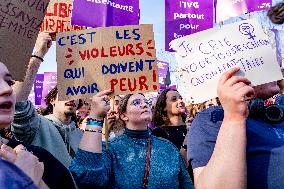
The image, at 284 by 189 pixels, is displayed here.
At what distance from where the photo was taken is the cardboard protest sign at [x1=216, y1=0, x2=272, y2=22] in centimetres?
747

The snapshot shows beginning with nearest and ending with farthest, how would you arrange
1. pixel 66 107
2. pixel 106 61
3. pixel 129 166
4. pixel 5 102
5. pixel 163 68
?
pixel 5 102, pixel 129 166, pixel 106 61, pixel 66 107, pixel 163 68

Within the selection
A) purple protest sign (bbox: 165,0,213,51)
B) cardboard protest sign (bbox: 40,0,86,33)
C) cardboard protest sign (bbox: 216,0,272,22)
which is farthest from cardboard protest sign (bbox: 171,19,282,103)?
cardboard protest sign (bbox: 216,0,272,22)

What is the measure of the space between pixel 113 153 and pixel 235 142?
1.82m

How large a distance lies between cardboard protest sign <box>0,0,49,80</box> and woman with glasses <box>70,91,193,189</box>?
0.69 m

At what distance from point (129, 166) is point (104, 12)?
2.63 metres

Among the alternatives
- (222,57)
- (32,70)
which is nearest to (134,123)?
(32,70)

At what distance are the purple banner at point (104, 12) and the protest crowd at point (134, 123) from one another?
4 cm

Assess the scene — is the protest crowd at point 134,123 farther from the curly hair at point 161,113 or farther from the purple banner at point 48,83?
the purple banner at point 48,83

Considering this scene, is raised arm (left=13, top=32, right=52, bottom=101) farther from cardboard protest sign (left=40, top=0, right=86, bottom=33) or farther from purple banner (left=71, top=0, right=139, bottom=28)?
purple banner (left=71, top=0, right=139, bottom=28)

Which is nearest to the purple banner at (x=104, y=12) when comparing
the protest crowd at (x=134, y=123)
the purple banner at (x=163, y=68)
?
the protest crowd at (x=134, y=123)

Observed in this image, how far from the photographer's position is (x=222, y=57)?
6.89 feet

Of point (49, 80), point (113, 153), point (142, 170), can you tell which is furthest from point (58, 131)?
point (49, 80)

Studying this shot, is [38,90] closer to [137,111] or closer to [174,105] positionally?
[174,105]

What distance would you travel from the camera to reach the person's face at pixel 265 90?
209cm
